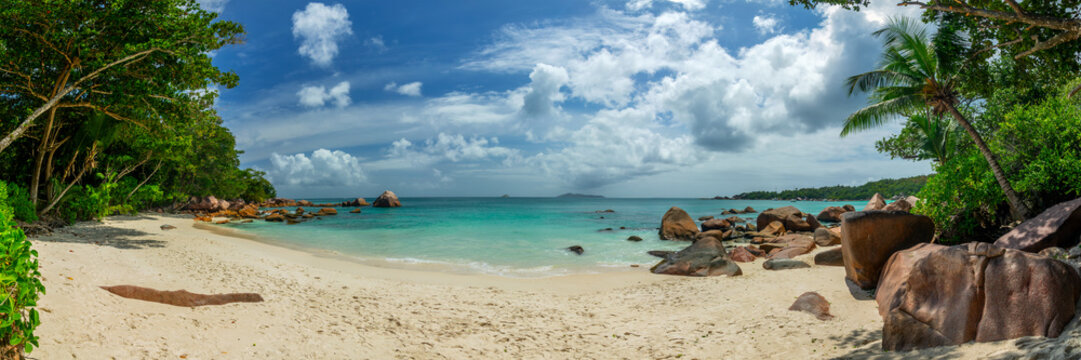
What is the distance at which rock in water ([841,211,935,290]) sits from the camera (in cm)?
924

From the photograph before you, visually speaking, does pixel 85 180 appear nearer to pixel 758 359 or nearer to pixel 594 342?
pixel 594 342

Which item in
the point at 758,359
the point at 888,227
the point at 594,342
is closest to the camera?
the point at 758,359

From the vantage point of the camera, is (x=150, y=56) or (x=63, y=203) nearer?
(x=150, y=56)

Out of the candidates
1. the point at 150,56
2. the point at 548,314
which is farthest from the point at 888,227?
the point at 150,56

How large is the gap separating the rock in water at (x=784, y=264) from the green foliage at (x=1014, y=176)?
3.39 meters

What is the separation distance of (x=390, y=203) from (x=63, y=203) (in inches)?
2451

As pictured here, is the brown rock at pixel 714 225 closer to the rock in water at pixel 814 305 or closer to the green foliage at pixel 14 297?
the rock in water at pixel 814 305

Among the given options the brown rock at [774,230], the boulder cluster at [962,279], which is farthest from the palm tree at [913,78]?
the brown rock at [774,230]

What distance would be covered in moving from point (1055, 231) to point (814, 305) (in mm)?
3921

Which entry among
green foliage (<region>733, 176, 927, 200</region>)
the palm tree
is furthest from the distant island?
the palm tree

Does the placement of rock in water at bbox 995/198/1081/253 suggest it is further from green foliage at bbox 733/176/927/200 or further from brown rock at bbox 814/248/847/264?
green foliage at bbox 733/176/927/200

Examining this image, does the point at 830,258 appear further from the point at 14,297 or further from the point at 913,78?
the point at 14,297

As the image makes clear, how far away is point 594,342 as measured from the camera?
790 cm

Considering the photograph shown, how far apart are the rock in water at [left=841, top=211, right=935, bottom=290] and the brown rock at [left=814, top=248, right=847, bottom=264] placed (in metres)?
4.19
